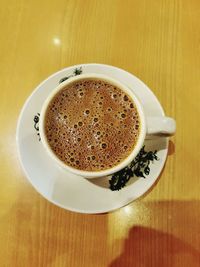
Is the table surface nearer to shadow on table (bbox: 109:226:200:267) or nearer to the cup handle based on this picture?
shadow on table (bbox: 109:226:200:267)

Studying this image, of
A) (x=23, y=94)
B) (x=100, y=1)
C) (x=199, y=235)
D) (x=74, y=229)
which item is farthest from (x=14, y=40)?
(x=199, y=235)

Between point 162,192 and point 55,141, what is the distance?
11.3 inches

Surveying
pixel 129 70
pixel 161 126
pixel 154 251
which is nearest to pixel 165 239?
pixel 154 251

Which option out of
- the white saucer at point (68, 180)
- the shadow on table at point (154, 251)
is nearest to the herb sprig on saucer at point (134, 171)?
the white saucer at point (68, 180)

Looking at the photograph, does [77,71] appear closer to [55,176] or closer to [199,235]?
[55,176]

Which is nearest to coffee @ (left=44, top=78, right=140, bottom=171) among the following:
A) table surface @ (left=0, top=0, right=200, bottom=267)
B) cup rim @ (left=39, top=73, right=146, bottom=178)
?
cup rim @ (left=39, top=73, right=146, bottom=178)

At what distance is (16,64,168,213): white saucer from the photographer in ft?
2.54

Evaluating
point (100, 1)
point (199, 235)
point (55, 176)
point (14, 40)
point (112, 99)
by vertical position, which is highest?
point (100, 1)

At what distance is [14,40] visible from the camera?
36.0 inches

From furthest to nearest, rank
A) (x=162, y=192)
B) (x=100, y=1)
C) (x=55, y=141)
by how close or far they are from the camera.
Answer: (x=100, y=1)
(x=162, y=192)
(x=55, y=141)

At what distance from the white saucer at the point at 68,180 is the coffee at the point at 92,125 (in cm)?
9

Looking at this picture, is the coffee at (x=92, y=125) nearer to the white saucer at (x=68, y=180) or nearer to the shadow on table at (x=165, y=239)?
the white saucer at (x=68, y=180)

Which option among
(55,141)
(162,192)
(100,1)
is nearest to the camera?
(55,141)

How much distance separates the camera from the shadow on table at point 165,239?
→ 797 millimetres
